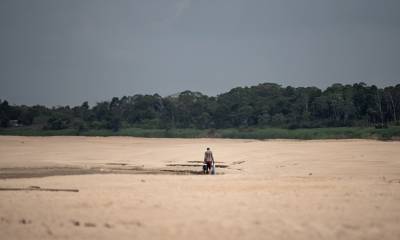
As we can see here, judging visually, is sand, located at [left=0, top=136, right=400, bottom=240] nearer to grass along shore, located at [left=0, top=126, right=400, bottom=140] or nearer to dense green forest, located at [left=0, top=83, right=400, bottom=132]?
grass along shore, located at [left=0, top=126, right=400, bottom=140]

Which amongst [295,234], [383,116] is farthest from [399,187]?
[383,116]

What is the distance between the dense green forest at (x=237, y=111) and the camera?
65.8 meters

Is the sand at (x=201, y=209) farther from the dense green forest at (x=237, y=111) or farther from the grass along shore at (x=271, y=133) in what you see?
the dense green forest at (x=237, y=111)

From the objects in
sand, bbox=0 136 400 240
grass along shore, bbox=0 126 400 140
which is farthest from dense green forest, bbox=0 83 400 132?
sand, bbox=0 136 400 240

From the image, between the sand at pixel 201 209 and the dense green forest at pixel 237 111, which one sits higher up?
the dense green forest at pixel 237 111

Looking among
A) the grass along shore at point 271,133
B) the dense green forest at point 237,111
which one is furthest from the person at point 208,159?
the dense green forest at point 237,111

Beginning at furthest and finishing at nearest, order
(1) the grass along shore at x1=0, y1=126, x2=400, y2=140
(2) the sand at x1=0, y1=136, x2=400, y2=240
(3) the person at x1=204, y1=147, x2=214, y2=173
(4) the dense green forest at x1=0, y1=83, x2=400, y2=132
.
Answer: (4) the dense green forest at x1=0, y1=83, x2=400, y2=132 → (1) the grass along shore at x1=0, y1=126, x2=400, y2=140 → (3) the person at x1=204, y1=147, x2=214, y2=173 → (2) the sand at x1=0, y1=136, x2=400, y2=240

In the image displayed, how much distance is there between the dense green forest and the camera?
2589 inches

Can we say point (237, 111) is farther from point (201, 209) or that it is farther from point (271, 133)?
point (201, 209)

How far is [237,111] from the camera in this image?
78375 mm

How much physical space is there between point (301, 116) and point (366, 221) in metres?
60.7

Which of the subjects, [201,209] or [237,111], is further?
[237,111]

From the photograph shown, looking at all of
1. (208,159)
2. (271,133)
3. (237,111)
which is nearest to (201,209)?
(208,159)

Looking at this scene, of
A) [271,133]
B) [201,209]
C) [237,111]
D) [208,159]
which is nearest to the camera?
[201,209]
